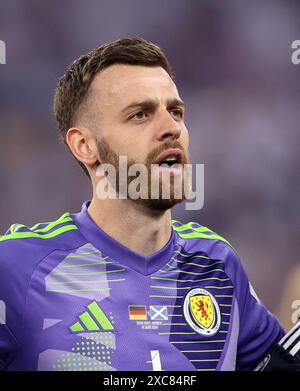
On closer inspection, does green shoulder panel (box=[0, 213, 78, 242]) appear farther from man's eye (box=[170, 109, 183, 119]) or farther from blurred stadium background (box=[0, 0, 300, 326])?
blurred stadium background (box=[0, 0, 300, 326])

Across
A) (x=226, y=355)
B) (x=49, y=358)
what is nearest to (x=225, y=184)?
(x=226, y=355)

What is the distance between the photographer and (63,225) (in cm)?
271

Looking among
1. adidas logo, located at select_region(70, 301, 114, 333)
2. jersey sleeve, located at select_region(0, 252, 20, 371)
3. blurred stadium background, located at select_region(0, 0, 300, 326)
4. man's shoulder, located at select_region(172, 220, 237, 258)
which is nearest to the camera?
jersey sleeve, located at select_region(0, 252, 20, 371)

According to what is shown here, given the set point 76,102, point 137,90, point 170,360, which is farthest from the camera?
point 76,102

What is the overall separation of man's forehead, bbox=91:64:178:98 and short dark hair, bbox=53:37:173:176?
0.03 meters

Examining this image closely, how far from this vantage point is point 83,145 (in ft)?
9.02

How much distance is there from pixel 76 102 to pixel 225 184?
2.92 metres

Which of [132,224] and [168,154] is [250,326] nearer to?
[132,224]

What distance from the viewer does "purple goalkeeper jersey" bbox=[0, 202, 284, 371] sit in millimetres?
2342

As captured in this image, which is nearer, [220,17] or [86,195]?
[86,195]

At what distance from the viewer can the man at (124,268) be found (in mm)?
2373

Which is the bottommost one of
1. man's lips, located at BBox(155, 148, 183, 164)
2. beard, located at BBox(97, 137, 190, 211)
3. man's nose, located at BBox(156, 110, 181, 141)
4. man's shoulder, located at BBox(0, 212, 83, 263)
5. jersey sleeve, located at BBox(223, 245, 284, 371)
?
jersey sleeve, located at BBox(223, 245, 284, 371)

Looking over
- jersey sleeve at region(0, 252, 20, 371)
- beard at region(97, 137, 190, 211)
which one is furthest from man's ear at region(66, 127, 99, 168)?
jersey sleeve at region(0, 252, 20, 371)
